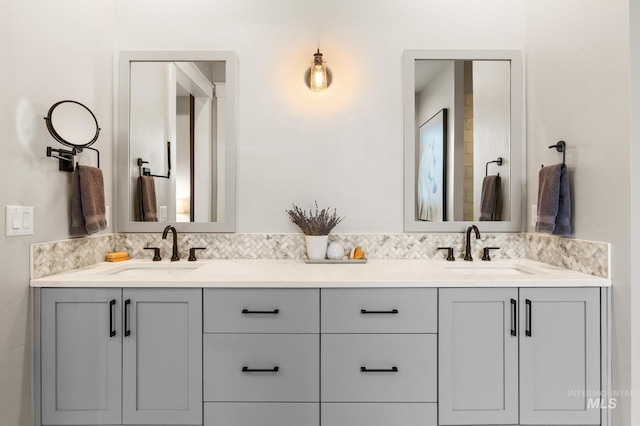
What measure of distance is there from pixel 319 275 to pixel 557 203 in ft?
3.81

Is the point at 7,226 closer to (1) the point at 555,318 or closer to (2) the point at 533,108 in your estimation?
(1) the point at 555,318

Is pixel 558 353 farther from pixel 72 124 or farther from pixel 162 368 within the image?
pixel 72 124

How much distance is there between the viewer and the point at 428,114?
2107 mm

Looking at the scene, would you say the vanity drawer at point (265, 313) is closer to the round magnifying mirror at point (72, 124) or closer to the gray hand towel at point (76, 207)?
the gray hand towel at point (76, 207)

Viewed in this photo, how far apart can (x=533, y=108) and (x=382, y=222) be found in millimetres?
1050

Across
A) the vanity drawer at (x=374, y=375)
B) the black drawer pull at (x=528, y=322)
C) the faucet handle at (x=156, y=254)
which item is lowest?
the vanity drawer at (x=374, y=375)

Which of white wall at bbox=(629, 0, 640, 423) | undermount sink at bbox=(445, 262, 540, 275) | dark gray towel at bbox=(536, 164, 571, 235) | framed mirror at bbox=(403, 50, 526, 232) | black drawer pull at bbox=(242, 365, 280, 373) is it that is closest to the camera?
white wall at bbox=(629, 0, 640, 423)

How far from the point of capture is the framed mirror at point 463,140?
82.7 inches

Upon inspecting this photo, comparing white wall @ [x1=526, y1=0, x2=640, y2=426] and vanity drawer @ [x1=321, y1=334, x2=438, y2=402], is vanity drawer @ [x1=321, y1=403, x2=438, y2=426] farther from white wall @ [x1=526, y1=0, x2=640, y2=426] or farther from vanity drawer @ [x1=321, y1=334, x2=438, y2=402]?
white wall @ [x1=526, y1=0, x2=640, y2=426]

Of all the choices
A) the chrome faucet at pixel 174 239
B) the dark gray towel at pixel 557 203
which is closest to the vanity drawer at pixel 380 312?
the dark gray towel at pixel 557 203

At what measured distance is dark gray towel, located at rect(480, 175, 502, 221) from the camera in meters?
2.12

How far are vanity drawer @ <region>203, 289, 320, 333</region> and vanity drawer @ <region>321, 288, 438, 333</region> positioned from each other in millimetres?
58

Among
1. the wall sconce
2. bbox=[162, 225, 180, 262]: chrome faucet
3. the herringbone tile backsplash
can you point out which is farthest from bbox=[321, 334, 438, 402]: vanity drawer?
the wall sconce

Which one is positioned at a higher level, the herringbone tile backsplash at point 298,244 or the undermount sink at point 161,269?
the herringbone tile backsplash at point 298,244
